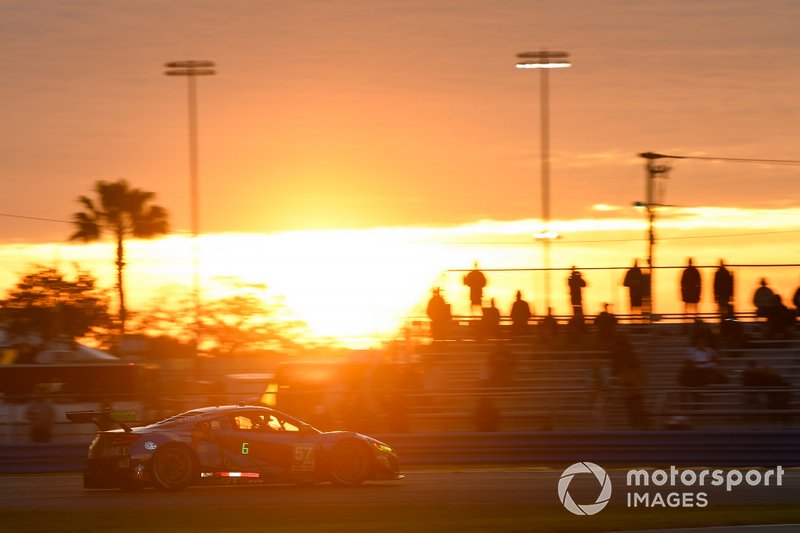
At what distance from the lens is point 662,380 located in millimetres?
23906

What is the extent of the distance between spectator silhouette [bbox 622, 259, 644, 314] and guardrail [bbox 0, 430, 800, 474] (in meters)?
6.29

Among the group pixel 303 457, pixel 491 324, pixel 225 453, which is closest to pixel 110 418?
pixel 225 453

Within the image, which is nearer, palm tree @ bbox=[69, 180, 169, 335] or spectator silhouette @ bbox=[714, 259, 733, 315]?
spectator silhouette @ bbox=[714, 259, 733, 315]

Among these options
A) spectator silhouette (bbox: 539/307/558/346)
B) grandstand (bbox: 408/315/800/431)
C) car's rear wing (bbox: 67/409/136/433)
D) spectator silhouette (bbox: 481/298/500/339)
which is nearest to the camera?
car's rear wing (bbox: 67/409/136/433)

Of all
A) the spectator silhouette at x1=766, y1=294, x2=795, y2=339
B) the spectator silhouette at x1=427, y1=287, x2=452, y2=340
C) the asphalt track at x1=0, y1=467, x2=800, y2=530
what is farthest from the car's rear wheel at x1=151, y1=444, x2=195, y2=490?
the spectator silhouette at x1=766, y1=294, x2=795, y2=339

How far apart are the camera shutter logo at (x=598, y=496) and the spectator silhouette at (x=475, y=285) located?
→ 6.90 m

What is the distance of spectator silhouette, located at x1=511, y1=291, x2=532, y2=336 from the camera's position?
83.0 ft

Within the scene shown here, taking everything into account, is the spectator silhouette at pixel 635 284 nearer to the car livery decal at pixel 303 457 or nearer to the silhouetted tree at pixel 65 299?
the car livery decal at pixel 303 457

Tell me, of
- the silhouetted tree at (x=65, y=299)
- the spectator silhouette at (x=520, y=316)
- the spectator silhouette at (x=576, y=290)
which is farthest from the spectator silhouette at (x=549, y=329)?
the silhouetted tree at (x=65, y=299)

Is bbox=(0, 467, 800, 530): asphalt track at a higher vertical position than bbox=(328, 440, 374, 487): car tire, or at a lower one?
lower

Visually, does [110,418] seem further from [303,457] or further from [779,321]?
[779,321]

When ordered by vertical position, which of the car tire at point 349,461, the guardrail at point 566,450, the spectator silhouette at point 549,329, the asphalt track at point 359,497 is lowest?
the guardrail at point 566,450

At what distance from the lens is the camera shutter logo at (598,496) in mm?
12414

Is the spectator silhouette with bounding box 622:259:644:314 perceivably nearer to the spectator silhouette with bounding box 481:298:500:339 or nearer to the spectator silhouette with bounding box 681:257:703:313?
the spectator silhouette with bounding box 681:257:703:313
